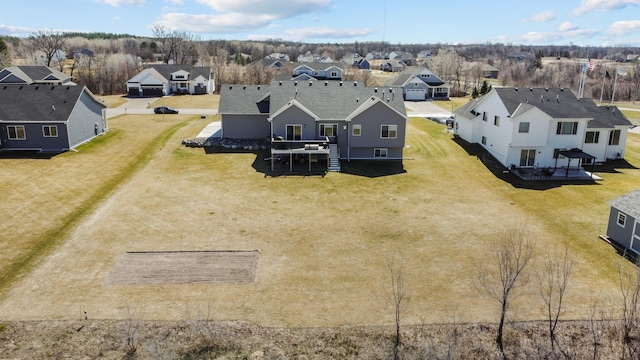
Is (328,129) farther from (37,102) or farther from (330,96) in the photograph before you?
(37,102)

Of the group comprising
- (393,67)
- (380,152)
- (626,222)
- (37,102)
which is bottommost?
(626,222)

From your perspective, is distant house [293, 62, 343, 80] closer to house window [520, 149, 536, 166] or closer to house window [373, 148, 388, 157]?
house window [373, 148, 388, 157]

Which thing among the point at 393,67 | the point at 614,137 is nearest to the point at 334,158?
the point at 614,137

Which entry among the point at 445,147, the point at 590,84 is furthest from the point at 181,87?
the point at 590,84

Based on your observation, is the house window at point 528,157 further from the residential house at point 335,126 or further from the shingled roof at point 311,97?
the shingled roof at point 311,97

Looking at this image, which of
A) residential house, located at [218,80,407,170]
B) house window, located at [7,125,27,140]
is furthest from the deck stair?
house window, located at [7,125,27,140]

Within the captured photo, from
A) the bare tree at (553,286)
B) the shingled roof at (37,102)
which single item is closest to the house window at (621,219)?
the bare tree at (553,286)

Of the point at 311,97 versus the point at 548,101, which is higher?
the point at 311,97
